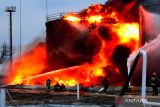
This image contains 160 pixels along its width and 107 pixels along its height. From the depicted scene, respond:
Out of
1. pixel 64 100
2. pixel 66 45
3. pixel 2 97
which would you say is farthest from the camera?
pixel 66 45

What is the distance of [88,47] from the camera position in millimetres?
48906

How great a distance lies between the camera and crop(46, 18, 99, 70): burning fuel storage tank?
1944 inches

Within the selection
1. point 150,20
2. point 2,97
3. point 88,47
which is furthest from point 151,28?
point 2,97

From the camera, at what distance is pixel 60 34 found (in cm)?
5181

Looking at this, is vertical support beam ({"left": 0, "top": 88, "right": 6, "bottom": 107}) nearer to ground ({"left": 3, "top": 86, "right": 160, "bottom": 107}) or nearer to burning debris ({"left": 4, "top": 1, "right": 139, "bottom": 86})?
ground ({"left": 3, "top": 86, "right": 160, "bottom": 107})

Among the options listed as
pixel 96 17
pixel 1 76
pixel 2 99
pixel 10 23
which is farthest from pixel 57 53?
pixel 2 99

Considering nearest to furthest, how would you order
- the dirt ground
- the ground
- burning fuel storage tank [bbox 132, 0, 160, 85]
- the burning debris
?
the ground < the dirt ground < burning fuel storage tank [bbox 132, 0, 160, 85] < the burning debris

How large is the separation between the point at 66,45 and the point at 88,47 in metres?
3.07

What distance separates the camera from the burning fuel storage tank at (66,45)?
49.4 metres

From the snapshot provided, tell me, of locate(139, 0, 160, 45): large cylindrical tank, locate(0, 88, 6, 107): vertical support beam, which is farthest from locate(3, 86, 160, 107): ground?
locate(0, 88, 6, 107): vertical support beam

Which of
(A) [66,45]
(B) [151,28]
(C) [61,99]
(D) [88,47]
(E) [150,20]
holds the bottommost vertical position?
(C) [61,99]

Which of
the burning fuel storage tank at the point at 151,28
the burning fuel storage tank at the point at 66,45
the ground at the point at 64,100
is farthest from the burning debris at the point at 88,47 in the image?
the ground at the point at 64,100

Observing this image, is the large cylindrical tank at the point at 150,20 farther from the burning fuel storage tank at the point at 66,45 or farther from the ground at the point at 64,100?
the burning fuel storage tank at the point at 66,45

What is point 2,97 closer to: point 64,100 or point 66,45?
point 64,100
